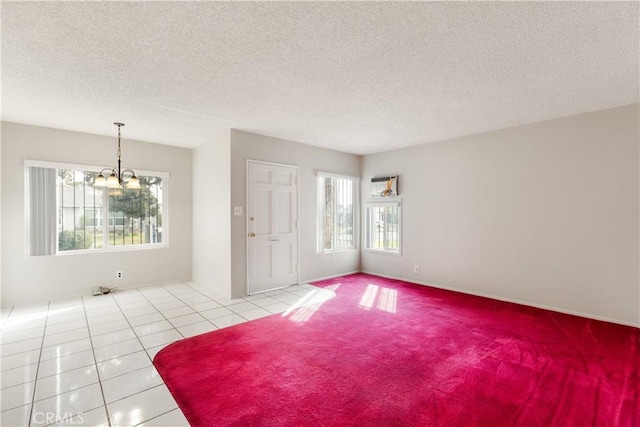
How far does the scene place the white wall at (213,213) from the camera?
4801 mm

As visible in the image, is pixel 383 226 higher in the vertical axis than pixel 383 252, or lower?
higher

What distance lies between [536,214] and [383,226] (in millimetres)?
2734

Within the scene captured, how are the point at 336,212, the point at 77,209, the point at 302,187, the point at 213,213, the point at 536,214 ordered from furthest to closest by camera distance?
1. the point at 336,212
2. the point at 302,187
3. the point at 213,213
4. the point at 77,209
5. the point at 536,214

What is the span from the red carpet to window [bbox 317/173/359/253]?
2.32m

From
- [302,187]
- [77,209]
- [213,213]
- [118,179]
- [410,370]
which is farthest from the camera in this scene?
[302,187]

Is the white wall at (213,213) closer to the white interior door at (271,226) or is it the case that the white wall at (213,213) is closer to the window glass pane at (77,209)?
the white interior door at (271,226)

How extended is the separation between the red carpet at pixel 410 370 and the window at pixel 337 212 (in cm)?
232

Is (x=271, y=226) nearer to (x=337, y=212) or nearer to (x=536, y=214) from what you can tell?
(x=337, y=212)

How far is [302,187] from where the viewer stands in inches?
223

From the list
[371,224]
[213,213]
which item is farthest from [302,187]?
[371,224]

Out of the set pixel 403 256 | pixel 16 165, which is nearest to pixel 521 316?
pixel 403 256

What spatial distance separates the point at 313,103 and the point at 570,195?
367 centimetres

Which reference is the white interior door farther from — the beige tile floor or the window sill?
the window sill

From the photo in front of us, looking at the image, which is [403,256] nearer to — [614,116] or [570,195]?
[570,195]
